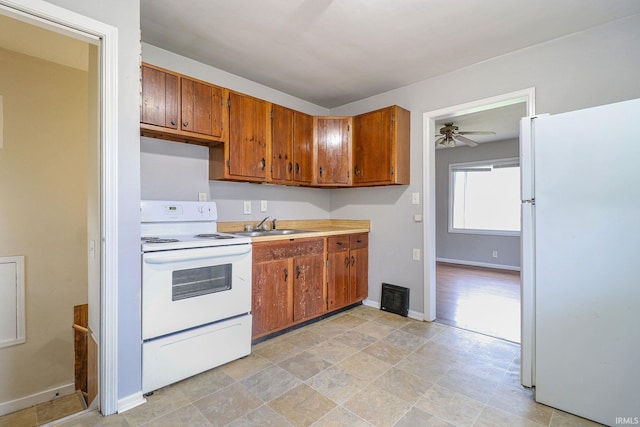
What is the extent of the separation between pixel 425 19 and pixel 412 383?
253 cm

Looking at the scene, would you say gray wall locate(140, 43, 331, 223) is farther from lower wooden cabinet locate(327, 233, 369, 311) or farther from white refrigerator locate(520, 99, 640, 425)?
white refrigerator locate(520, 99, 640, 425)

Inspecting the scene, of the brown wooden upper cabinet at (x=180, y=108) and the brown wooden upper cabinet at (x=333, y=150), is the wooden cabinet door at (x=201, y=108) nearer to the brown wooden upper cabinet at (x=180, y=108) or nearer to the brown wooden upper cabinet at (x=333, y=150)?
the brown wooden upper cabinet at (x=180, y=108)

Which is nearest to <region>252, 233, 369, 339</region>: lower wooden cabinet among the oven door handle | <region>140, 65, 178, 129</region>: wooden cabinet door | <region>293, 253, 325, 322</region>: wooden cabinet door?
<region>293, 253, 325, 322</region>: wooden cabinet door

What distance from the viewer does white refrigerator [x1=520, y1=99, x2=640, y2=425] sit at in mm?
1526

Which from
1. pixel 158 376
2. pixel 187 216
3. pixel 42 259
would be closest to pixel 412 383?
pixel 158 376

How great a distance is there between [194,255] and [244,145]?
1204 mm

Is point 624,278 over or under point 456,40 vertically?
under

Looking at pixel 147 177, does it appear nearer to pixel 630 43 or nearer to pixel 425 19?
pixel 425 19

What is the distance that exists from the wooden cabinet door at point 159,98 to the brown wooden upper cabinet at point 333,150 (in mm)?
1548

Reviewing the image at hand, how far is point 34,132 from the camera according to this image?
2.71 m

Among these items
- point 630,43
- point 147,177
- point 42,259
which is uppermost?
point 630,43

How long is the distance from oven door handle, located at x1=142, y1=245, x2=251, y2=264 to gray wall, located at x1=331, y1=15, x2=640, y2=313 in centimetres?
178

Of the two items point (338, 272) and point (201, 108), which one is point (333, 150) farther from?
point (201, 108)

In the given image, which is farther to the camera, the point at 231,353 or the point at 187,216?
the point at 187,216
